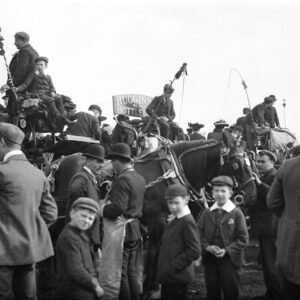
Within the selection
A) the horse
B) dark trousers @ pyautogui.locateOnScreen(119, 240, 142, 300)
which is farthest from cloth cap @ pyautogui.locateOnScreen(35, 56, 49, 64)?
dark trousers @ pyautogui.locateOnScreen(119, 240, 142, 300)

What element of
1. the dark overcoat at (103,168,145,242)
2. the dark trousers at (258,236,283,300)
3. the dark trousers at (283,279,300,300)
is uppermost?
the dark overcoat at (103,168,145,242)

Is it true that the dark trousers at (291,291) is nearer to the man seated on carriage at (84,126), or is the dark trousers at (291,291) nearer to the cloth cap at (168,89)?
the man seated on carriage at (84,126)

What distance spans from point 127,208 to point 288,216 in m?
2.06

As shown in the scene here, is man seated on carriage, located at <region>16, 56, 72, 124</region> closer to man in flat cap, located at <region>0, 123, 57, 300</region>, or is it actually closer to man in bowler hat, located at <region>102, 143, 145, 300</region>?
man in bowler hat, located at <region>102, 143, 145, 300</region>

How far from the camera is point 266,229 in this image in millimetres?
8133

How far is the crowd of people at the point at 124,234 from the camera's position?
18.1ft

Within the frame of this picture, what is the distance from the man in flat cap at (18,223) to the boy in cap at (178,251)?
121cm

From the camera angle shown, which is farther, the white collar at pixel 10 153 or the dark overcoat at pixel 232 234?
the dark overcoat at pixel 232 234

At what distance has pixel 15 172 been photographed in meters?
5.60

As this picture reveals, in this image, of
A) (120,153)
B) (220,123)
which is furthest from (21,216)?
(220,123)

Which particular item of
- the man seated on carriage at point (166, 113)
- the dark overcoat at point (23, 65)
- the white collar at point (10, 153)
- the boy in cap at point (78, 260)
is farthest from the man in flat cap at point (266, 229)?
the man seated on carriage at point (166, 113)

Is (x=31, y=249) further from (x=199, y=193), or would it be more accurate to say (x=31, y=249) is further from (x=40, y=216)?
(x=199, y=193)

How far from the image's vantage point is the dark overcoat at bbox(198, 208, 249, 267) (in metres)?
6.62

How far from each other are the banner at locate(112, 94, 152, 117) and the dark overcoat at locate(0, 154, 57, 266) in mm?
8731
